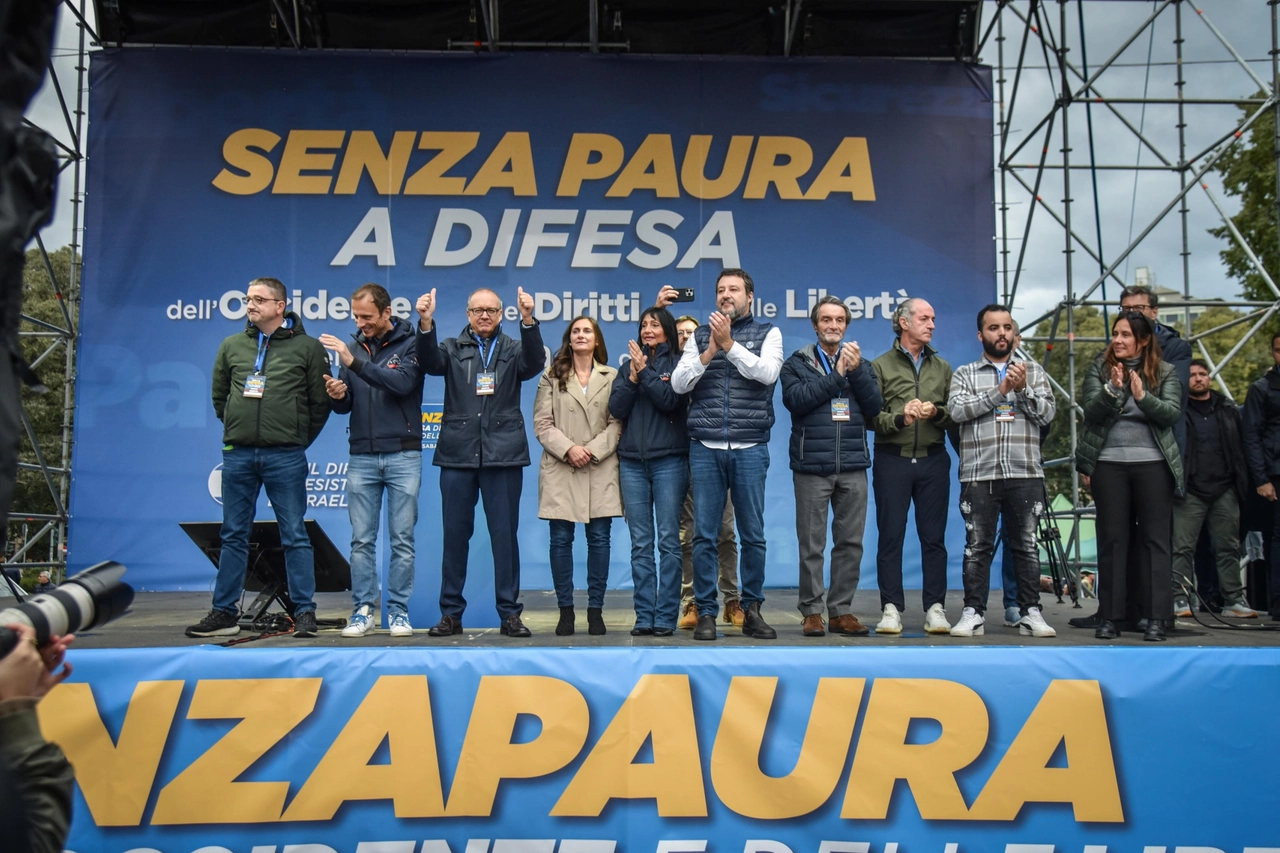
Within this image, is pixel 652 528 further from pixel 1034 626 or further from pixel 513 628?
pixel 1034 626

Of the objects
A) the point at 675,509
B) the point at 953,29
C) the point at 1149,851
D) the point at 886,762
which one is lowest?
the point at 1149,851

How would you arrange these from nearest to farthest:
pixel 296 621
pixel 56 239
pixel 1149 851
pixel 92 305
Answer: pixel 1149 851
pixel 296 621
pixel 92 305
pixel 56 239

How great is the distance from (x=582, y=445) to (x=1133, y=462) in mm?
2619

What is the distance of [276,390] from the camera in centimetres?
484

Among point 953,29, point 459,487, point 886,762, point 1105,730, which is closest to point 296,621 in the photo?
point 459,487

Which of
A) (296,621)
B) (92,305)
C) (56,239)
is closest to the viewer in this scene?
(296,621)

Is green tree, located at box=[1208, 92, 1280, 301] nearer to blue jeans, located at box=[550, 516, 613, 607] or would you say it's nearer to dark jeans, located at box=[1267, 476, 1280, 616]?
dark jeans, located at box=[1267, 476, 1280, 616]

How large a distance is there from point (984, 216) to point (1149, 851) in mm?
5808

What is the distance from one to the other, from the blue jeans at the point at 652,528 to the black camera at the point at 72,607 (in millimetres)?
3175

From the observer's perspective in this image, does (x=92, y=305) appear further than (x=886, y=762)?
Yes

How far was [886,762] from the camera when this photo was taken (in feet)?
11.3

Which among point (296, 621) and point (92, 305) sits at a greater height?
point (92, 305)

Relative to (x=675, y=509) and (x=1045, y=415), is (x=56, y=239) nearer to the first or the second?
(x=675, y=509)

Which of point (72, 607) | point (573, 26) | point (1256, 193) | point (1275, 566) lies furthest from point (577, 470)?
point (1256, 193)
